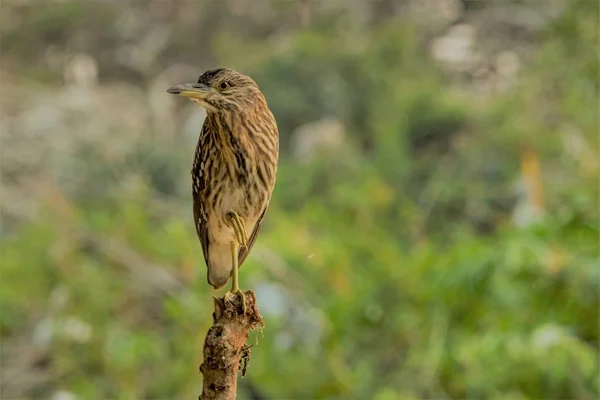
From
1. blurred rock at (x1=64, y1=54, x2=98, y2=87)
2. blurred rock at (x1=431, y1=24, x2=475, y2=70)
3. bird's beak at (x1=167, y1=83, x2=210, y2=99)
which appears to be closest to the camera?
bird's beak at (x1=167, y1=83, x2=210, y2=99)

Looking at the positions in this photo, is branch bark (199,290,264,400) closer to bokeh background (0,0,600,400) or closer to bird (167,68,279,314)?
bird (167,68,279,314)

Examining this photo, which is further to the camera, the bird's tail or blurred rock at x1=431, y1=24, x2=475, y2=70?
blurred rock at x1=431, y1=24, x2=475, y2=70

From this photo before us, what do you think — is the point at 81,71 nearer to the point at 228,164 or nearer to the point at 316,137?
the point at 316,137

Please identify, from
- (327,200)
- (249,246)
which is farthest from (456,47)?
(249,246)

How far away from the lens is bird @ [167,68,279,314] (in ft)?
5.05

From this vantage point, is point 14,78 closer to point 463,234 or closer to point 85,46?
point 85,46

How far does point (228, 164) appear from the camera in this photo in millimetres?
1572

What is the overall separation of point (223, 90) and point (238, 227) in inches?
9.2

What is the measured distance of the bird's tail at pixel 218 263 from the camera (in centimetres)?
159

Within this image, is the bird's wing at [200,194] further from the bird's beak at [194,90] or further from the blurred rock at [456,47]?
the blurred rock at [456,47]

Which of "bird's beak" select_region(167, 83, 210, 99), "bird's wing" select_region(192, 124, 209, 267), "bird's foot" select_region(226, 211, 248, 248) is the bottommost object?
"bird's foot" select_region(226, 211, 248, 248)

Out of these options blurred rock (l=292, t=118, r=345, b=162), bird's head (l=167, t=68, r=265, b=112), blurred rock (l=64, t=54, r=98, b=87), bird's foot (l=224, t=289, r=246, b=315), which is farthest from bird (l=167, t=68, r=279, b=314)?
blurred rock (l=64, t=54, r=98, b=87)

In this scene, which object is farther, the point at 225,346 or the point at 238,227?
the point at 238,227

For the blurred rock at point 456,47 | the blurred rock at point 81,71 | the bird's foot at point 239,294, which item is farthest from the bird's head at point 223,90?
the blurred rock at point 456,47
